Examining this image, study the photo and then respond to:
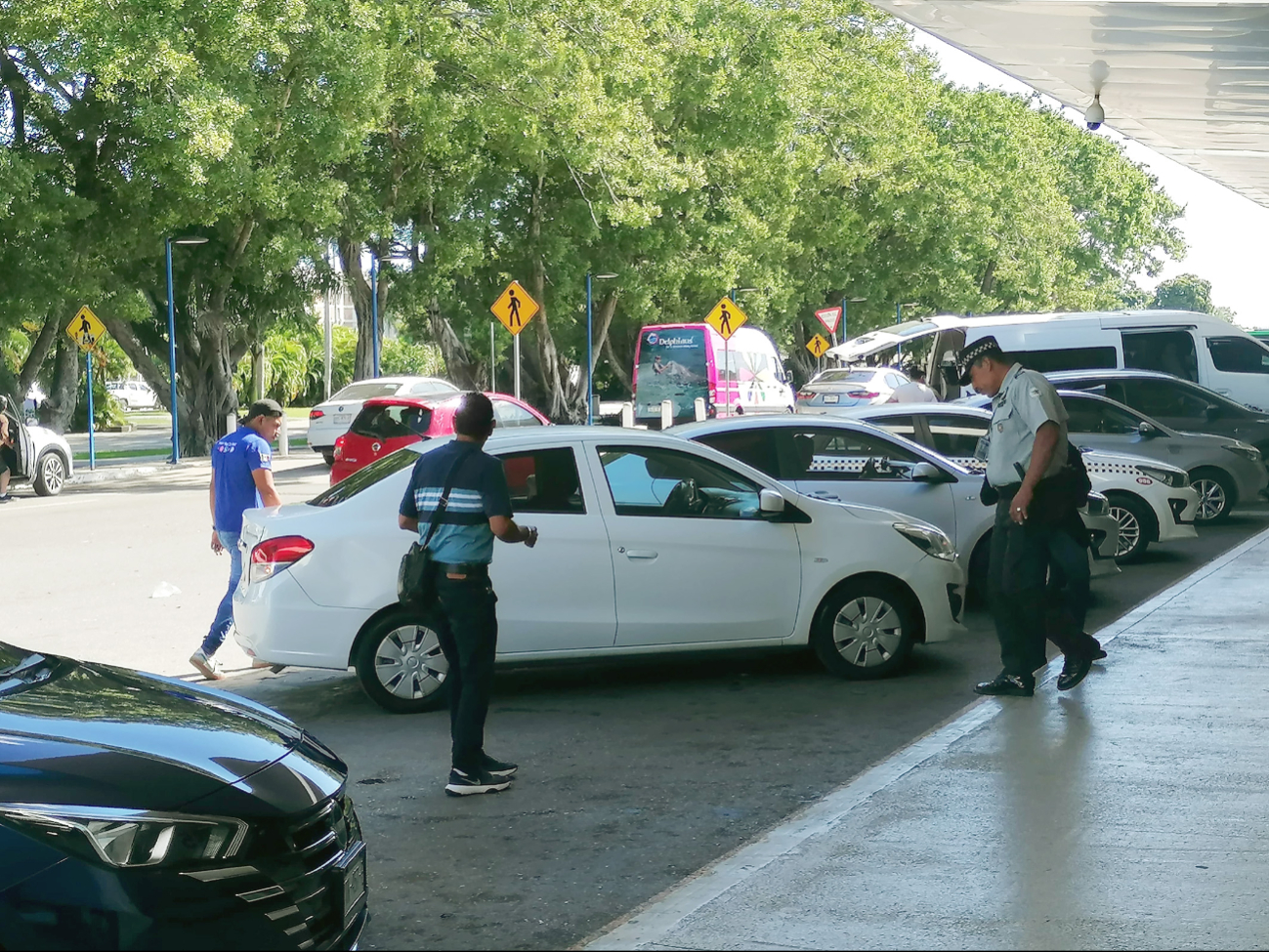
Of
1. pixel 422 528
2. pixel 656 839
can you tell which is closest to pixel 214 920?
pixel 656 839

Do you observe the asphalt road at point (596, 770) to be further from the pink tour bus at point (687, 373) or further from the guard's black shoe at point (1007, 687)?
the pink tour bus at point (687, 373)

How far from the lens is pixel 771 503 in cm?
865

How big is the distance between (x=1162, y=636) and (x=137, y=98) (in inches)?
781

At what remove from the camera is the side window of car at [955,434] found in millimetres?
13312

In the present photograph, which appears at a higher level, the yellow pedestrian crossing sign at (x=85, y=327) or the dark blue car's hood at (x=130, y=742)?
the yellow pedestrian crossing sign at (x=85, y=327)

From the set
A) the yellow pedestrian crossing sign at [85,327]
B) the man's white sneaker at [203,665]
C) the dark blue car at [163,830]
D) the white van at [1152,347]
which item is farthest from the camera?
the yellow pedestrian crossing sign at [85,327]

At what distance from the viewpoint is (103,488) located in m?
25.8

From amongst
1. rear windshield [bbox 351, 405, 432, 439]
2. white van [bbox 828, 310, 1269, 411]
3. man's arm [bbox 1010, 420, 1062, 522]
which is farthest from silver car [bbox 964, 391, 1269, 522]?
rear windshield [bbox 351, 405, 432, 439]

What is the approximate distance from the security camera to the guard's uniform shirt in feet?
37.6

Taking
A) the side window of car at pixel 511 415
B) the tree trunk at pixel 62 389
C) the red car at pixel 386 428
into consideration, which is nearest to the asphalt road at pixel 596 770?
the red car at pixel 386 428

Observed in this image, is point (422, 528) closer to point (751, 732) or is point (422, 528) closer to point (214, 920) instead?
point (751, 732)

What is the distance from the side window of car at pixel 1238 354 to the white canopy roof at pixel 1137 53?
9.38ft

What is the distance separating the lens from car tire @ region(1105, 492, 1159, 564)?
1416 centimetres

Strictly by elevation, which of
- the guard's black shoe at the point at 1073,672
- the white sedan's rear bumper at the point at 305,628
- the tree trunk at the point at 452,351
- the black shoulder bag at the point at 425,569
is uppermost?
the tree trunk at the point at 452,351
